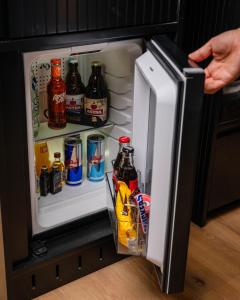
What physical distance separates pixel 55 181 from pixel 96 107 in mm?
315

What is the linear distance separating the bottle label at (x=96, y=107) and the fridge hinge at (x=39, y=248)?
51 cm

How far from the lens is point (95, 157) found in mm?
1902

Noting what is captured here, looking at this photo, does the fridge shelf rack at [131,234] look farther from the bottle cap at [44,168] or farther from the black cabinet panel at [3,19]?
the black cabinet panel at [3,19]

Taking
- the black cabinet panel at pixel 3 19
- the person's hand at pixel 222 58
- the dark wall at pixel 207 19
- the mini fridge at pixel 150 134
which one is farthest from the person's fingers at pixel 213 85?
the black cabinet panel at pixel 3 19

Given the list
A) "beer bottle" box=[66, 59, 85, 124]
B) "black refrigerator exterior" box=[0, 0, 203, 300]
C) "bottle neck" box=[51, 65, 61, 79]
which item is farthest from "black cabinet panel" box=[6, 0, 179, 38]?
"beer bottle" box=[66, 59, 85, 124]

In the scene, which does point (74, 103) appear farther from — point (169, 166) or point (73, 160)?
point (169, 166)

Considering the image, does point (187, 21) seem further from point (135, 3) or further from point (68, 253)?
point (68, 253)

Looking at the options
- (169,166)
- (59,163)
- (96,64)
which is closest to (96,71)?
(96,64)

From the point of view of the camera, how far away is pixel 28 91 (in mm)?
1378

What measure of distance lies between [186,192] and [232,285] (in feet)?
2.27

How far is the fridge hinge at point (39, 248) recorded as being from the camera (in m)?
1.56

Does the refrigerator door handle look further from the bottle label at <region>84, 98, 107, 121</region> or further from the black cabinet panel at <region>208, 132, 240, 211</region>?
the black cabinet panel at <region>208, 132, 240, 211</region>

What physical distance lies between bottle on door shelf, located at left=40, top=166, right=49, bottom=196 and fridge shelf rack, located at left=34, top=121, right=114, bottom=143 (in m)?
0.14

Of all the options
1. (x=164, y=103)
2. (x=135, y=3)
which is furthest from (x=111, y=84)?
(x=164, y=103)
